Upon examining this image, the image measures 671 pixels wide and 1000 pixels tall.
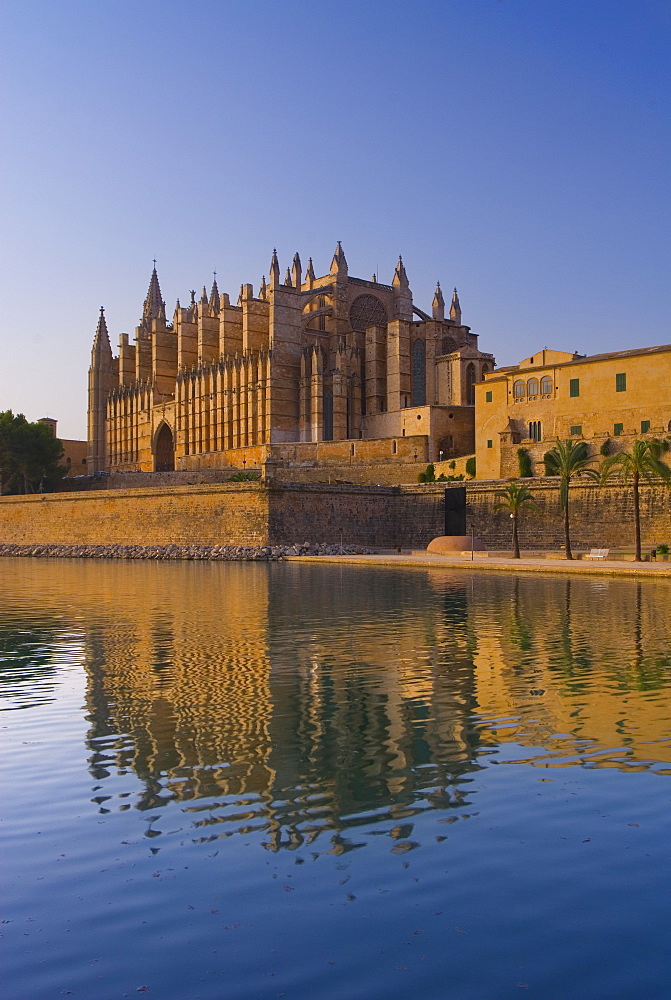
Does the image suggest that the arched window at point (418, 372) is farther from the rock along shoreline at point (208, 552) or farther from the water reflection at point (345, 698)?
the water reflection at point (345, 698)

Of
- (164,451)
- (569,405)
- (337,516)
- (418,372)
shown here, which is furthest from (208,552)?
(164,451)

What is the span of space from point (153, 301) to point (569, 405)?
60.2 m

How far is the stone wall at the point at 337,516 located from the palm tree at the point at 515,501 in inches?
16.6

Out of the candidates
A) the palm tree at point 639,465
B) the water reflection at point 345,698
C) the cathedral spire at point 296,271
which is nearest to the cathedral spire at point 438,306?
the cathedral spire at point 296,271

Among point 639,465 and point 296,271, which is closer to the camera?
point 639,465

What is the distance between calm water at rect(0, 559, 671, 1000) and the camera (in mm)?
3762

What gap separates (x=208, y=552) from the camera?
1581 inches

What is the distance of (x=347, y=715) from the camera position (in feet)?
26.9

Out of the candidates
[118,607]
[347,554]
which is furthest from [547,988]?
[347,554]

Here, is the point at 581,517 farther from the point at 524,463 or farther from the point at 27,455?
the point at 27,455

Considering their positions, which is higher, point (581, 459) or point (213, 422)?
point (213, 422)

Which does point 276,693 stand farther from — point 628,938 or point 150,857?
point 628,938

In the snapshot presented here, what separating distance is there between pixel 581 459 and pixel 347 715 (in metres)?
31.4

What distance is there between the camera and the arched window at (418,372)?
61719 millimetres
